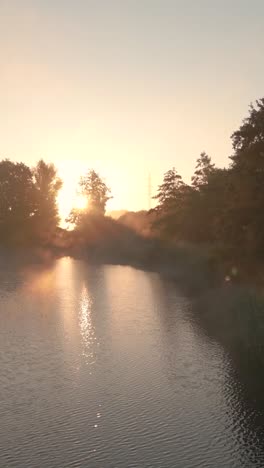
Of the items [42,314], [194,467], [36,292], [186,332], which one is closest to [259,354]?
[186,332]

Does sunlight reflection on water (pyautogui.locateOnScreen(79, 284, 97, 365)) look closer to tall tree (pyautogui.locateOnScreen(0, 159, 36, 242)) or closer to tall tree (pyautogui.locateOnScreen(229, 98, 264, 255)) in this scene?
tall tree (pyautogui.locateOnScreen(229, 98, 264, 255))

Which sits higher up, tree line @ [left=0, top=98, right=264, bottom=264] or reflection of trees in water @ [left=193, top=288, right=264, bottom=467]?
tree line @ [left=0, top=98, right=264, bottom=264]

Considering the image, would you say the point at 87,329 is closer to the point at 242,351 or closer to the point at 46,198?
the point at 242,351

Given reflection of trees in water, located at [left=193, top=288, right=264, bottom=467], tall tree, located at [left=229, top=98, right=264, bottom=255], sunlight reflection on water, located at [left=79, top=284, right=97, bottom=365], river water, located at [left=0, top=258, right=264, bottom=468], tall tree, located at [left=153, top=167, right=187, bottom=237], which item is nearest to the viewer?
river water, located at [left=0, top=258, right=264, bottom=468]

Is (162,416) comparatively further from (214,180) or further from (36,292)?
(214,180)

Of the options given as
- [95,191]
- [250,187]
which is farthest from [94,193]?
[250,187]

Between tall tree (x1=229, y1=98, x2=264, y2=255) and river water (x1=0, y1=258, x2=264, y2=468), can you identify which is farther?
tall tree (x1=229, y1=98, x2=264, y2=255)

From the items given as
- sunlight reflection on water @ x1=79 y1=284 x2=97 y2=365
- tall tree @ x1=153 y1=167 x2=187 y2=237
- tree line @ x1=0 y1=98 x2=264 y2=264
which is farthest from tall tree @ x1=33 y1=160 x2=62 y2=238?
sunlight reflection on water @ x1=79 y1=284 x2=97 y2=365

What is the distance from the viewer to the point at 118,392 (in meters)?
21.6

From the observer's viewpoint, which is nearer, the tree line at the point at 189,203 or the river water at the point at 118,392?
the river water at the point at 118,392

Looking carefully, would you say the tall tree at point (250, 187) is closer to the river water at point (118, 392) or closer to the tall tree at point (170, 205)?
the river water at point (118, 392)

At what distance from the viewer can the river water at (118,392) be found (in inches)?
645

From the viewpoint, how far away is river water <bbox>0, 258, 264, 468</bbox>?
16391 millimetres

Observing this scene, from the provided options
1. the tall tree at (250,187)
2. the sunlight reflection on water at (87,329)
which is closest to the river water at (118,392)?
the sunlight reflection on water at (87,329)
